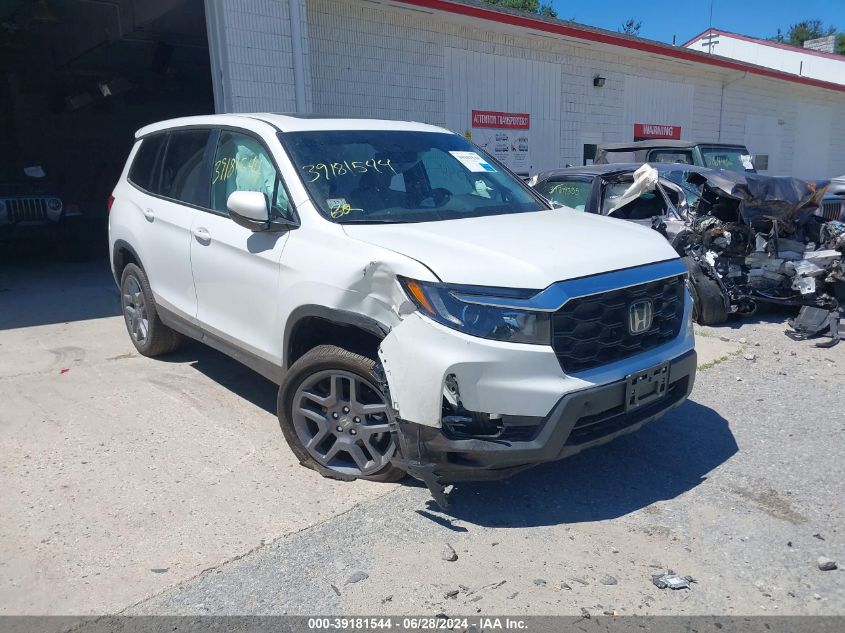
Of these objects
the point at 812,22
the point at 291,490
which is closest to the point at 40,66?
the point at 291,490

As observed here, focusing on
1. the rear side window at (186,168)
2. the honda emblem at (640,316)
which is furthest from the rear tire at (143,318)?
the honda emblem at (640,316)

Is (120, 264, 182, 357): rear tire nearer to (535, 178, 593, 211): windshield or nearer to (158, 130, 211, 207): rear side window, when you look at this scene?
(158, 130, 211, 207): rear side window

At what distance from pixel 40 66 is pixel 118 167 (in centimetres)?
285

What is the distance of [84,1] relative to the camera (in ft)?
40.4

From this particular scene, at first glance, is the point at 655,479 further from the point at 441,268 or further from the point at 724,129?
the point at 724,129

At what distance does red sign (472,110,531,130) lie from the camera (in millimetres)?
12148

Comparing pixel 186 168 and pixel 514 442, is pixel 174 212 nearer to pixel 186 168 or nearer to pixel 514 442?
pixel 186 168

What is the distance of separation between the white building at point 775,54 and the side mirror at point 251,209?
111ft

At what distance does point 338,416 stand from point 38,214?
9408mm

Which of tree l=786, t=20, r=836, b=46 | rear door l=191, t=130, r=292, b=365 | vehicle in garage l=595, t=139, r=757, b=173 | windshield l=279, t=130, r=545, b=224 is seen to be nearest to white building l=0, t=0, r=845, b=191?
vehicle in garage l=595, t=139, r=757, b=173

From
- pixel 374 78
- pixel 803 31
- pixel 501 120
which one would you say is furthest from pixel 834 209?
pixel 803 31

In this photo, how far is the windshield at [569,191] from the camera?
7.84 m

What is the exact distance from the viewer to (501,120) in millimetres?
12633

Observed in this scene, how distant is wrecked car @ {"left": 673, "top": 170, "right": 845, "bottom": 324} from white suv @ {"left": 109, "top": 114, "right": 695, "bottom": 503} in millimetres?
3187
